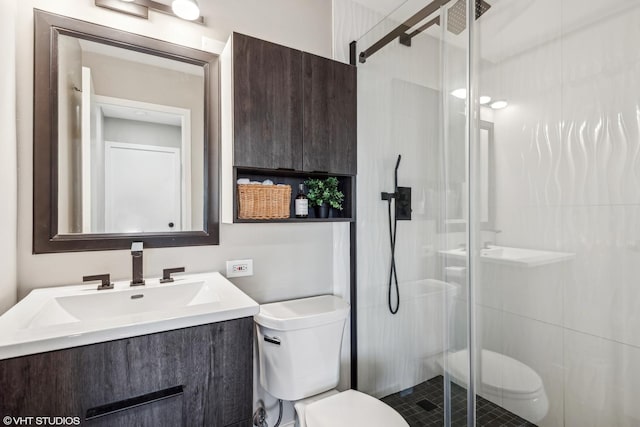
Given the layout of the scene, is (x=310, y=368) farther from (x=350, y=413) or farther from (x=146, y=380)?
(x=146, y=380)

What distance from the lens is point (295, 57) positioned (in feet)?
5.04

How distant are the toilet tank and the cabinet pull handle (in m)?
0.48

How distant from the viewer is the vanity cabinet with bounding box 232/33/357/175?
1.41 m

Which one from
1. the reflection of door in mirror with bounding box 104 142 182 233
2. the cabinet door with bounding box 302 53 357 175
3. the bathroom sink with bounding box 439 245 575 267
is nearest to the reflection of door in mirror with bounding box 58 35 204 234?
the reflection of door in mirror with bounding box 104 142 182 233

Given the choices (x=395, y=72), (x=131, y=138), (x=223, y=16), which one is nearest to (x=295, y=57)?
(x=223, y=16)

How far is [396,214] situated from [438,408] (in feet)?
3.08

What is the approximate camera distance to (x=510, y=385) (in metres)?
1.17

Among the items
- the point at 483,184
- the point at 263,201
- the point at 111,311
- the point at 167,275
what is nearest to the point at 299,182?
the point at 263,201

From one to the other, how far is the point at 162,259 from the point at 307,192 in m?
0.80

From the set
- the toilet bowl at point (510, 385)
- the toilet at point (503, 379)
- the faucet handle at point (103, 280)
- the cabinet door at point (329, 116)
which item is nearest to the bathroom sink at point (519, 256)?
the toilet at point (503, 379)

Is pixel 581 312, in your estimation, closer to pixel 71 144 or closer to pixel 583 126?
pixel 583 126

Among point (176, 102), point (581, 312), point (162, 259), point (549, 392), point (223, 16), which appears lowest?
point (549, 392)

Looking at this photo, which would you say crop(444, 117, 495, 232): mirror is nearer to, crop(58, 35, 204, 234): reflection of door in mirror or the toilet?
the toilet

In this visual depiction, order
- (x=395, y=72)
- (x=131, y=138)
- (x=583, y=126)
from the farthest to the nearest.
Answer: (x=395, y=72)
(x=131, y=138)
(x=583, y=126)
